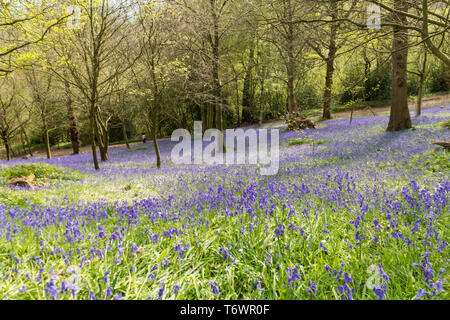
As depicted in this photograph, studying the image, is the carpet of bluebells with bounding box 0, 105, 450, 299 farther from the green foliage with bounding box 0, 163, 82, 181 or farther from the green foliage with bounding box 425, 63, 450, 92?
the green foliage with bounding box 425, 63, 450, 92

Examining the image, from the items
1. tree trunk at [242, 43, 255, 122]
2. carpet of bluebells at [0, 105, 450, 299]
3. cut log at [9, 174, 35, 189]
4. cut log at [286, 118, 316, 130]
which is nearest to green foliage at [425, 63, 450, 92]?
tree trunk at [242, 43, 255, 122]

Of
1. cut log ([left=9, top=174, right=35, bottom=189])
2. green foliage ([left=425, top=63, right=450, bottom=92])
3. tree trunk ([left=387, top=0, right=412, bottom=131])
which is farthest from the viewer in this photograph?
green foliage ([left=425, top=63, right=450, bottom=92])

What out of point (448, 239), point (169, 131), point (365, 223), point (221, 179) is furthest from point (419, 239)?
point (169, 131)

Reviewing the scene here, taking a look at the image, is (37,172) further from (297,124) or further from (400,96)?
(400,96)

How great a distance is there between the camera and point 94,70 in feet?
36.0

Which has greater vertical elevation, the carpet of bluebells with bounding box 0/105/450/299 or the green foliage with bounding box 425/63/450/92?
the green foliage with bounding box 425/63/450/92

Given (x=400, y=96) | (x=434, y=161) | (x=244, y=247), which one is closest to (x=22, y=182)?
(x=244, y=247)

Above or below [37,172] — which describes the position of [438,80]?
above

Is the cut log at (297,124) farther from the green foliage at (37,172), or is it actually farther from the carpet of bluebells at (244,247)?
the green foliage at (37,172)

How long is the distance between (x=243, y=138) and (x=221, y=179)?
16.6 m

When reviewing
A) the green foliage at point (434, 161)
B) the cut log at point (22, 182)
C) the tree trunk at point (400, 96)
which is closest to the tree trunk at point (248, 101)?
the tree trunk at point (400, 96)

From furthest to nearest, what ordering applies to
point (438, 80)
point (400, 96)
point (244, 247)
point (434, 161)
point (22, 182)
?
point (438, 80) < point (400, 96) < point (22, 182) < point (434, 161) < point (244, 247)

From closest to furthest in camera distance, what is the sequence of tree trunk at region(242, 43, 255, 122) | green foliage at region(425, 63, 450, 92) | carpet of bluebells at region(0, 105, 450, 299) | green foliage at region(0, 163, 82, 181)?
carpet of bluebells at region(0, 105, 450, 299)
green foliage at region(0, 163, 82, 181)
green foliage at region(425, 63, 450, 92)
tree trunk at region(242, 43, 255, 122)

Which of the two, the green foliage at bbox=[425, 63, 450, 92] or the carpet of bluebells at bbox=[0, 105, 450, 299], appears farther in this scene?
the green foliage at bbox=[425, 63, 450, 92]
